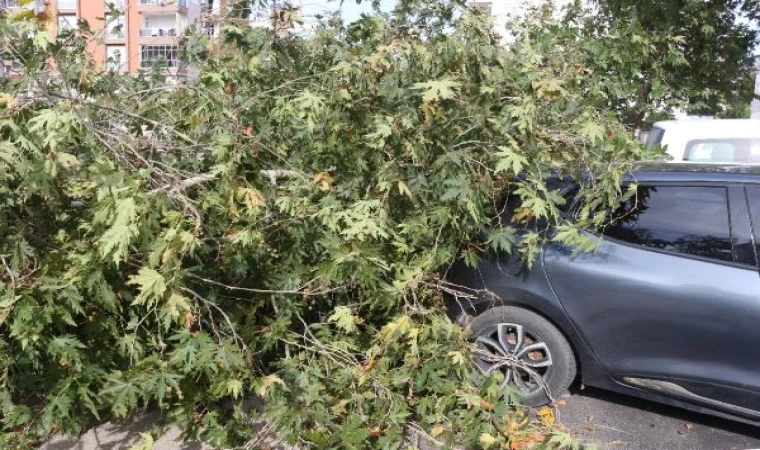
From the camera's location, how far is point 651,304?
3254 mm

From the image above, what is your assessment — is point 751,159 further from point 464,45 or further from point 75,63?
point 75,63

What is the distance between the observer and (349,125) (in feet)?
11.5

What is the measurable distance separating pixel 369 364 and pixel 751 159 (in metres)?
5.52

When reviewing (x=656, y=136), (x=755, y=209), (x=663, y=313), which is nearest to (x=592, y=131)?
(x=755, y=209)

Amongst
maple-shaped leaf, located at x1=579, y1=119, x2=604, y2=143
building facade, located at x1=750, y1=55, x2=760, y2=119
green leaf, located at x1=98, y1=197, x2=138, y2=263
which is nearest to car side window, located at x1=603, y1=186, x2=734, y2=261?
maple-shaped leaf, located at x1=579, y1=119, x2=604, y2=143

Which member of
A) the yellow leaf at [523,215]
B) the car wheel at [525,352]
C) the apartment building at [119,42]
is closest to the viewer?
the yellow leaf at [523,215]

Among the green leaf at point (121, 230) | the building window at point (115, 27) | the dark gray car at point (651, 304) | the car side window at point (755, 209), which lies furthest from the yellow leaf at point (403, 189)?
the building window at point (115, 27)

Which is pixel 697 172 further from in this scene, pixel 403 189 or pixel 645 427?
pixel 403 189

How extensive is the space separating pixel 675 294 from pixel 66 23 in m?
3.85

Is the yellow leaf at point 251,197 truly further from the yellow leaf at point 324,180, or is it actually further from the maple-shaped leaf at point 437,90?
the maple-shaped leaf at point 437,90

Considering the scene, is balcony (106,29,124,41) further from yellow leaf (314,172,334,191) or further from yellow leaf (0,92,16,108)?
yellow leaf (314,172,334,191)

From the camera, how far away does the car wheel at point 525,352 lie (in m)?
3.51

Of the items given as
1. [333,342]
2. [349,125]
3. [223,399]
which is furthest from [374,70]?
[223,399]

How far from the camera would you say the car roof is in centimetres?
327
